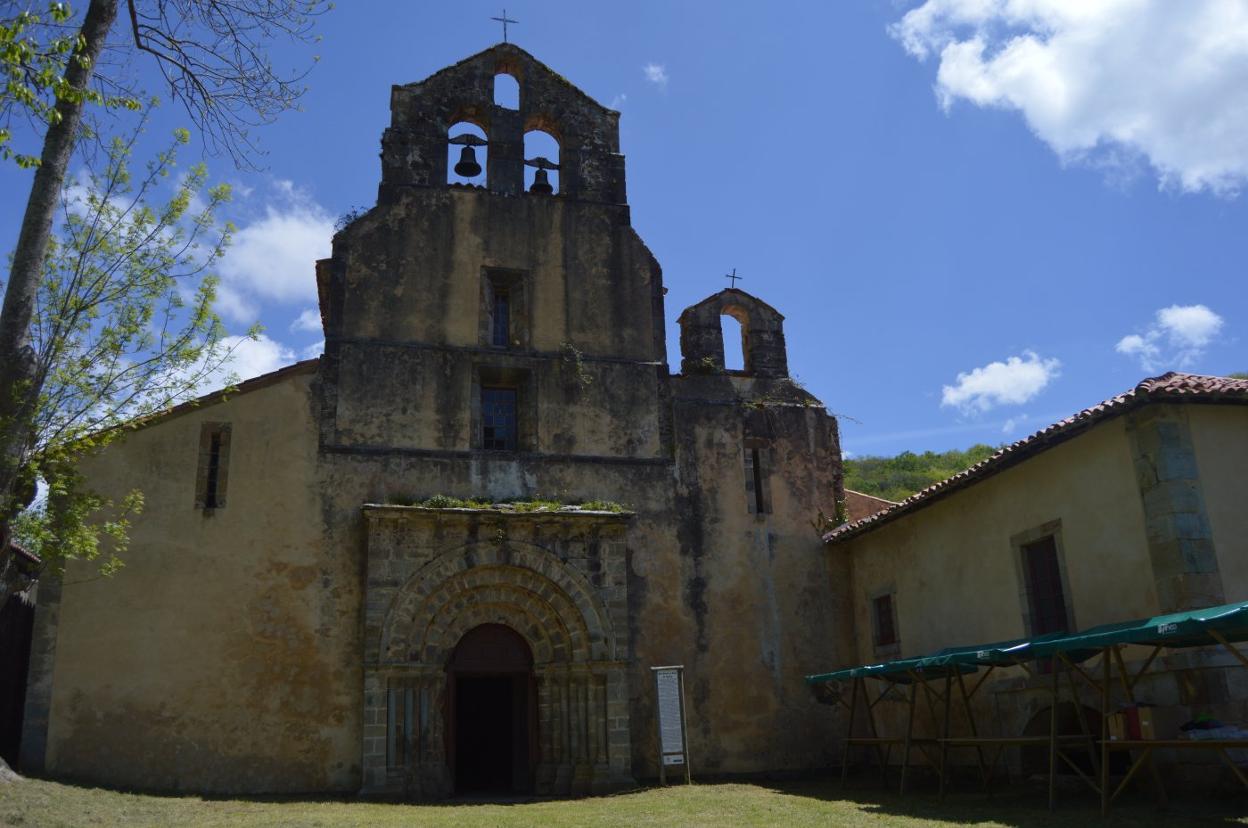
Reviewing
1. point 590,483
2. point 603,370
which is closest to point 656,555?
point 590,483

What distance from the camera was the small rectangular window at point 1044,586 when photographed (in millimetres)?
13938

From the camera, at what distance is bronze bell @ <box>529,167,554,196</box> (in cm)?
2011

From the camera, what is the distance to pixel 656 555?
18344 mm

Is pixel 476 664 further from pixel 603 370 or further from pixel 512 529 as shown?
pixel 603 370

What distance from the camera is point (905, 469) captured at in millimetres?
56188

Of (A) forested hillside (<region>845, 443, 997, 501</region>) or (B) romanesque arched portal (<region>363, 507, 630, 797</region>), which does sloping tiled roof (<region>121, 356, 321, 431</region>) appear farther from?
(A) forested hillside (<region>845, 443, 997, 501</region>)

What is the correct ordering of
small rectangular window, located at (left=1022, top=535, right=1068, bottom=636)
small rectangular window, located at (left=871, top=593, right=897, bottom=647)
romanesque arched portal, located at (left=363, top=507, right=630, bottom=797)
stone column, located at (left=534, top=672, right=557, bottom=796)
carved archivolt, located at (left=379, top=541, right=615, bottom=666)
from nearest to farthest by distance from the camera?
small rectangular window, located at (left=1022, top=535, right=1068, bottom=636)
romanesque arched portal, located at (left=363, top=507, right=630, bottom=797)
stone column, located at (left=534, top=672, right=557, bottom=796)
carved archivolt, located at (left=379, top=541, right=615, bottom=666)
small rectangular window, located at (left=871, top=593, right=897, bottom=647)

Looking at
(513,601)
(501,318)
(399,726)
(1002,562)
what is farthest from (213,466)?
(1002,562)

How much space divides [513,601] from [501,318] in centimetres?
539

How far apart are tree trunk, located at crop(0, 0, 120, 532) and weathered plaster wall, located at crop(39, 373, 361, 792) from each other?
5102 millimetres

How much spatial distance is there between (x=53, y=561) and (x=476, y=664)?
678 centimetres

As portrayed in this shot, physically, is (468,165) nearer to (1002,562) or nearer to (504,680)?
(504,680)

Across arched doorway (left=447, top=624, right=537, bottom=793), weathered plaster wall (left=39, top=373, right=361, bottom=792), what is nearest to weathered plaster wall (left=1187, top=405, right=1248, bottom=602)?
arched doorway (left=447, top=624, right=537, bottom=793)

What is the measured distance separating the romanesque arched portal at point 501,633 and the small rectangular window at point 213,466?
98.0 inches
